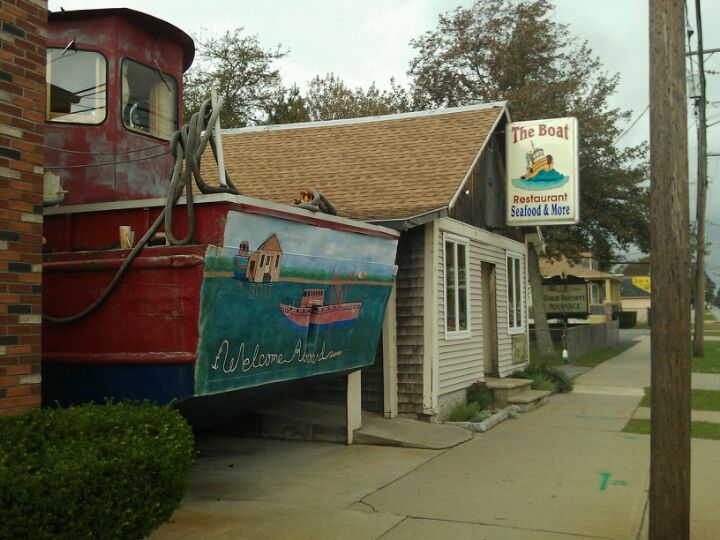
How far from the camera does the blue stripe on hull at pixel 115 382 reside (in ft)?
20.4

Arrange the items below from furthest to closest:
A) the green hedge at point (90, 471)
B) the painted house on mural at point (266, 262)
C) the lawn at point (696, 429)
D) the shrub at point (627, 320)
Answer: the shrub at point (627, 320) → the lawn at point (696, 429) → the painted house on mural at point (266, 262) → the green hedge at point (90, 471)

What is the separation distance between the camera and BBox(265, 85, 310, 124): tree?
29531mm

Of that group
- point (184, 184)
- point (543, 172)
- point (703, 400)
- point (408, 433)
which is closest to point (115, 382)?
point (184, 184)

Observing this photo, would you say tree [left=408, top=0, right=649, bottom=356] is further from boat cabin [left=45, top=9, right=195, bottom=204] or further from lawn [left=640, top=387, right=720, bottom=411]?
boat cabin [left=45, top=9, right=195, bottom=204]

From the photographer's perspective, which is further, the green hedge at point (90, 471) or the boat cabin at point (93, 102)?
the boat cabin at point (93, 102)

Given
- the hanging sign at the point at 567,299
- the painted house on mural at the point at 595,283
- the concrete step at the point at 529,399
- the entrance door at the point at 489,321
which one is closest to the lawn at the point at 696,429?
the concrete step at the point at 529,399

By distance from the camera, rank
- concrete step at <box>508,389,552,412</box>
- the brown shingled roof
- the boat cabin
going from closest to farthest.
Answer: the boat cabin < the brown shingled roof < concrete step at <box>508,389,552,412</box>

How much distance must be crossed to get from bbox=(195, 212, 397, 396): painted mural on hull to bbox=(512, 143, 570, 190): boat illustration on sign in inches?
251

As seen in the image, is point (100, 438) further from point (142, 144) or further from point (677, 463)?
point (142, 144)

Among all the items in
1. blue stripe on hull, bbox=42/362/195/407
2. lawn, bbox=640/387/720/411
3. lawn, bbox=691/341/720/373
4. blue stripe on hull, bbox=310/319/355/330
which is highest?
blue stripe on hull, bbox=310/319/355/330

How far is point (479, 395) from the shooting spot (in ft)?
41.8

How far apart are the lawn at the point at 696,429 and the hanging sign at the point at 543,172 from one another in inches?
162

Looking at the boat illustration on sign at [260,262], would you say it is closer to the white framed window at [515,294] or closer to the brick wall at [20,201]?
the brick wall at [20,201]

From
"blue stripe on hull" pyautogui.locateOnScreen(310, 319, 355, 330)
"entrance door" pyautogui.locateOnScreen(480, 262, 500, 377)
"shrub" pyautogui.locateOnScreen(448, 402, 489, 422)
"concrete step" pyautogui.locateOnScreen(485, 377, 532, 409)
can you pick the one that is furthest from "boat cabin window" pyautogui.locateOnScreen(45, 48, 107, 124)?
"entrance door" pyautogui.locateOnScreen(480, 262, 500, 377)
